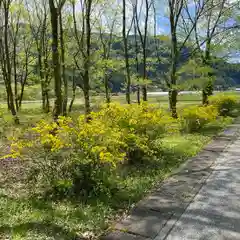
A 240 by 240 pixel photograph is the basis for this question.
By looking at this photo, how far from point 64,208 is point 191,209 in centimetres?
197

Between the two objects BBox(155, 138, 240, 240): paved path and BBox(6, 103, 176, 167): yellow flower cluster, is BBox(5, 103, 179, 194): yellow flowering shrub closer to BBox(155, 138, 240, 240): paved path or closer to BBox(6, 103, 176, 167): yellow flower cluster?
BBox(6, 103, 176, 167): yellow flower cluster

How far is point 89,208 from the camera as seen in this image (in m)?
5.03

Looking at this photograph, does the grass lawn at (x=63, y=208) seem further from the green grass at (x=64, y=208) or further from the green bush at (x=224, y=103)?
the green bush at (x=224, y=103)

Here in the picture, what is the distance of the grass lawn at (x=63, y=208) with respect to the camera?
4250mm

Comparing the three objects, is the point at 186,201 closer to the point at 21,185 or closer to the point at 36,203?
the point at 36,203

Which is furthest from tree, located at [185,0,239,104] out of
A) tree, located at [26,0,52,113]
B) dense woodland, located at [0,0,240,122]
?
tree, located at [26,0,52,113]

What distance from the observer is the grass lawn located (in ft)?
13.9

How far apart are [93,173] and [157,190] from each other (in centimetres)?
125

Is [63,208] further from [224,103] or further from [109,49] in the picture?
[109,49]

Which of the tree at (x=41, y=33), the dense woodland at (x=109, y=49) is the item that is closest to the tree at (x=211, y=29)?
the dense woodland at (x=109, y=49)

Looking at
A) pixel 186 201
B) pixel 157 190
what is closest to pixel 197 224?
pixel 186 201

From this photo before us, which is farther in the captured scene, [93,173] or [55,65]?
[55,65]

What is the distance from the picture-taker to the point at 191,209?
5.05 m

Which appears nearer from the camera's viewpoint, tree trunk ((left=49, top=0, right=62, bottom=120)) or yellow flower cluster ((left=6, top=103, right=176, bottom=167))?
yellow flower cluster ((left=6, top=103, right=176, bottom=167))
